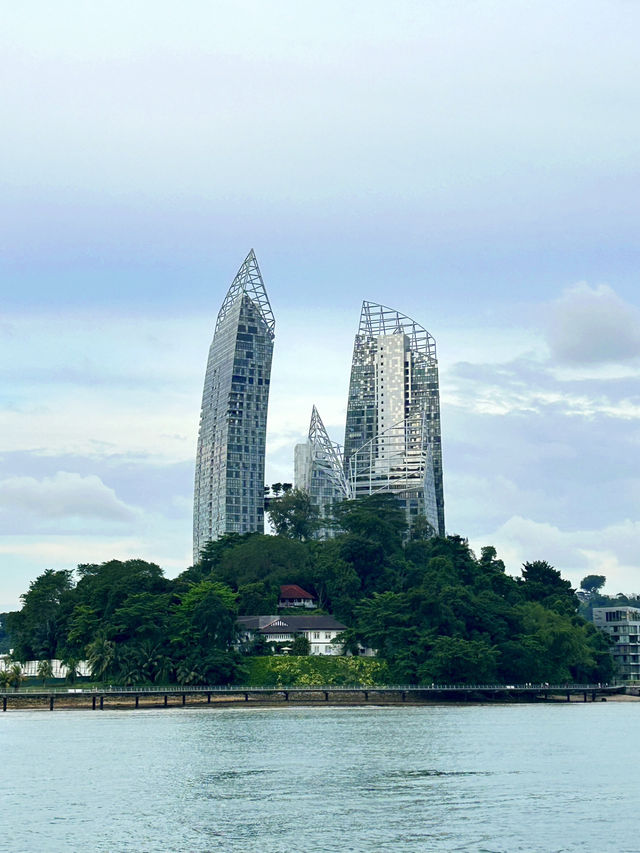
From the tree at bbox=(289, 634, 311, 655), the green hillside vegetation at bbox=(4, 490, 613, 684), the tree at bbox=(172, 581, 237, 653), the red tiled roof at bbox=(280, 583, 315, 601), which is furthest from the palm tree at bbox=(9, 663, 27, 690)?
the red tiled roof at bbox=(280, 583, 315, 601)

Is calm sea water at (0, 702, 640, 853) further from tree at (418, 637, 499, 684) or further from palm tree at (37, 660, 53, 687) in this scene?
palm tree at (37, 660, 53, 687)

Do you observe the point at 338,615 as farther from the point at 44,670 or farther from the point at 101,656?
the point at 44,670

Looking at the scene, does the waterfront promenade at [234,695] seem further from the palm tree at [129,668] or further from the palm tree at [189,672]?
the palm tree at [129,668]

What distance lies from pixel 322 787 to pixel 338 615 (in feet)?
371

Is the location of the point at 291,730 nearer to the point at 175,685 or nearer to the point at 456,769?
the point at 456,769

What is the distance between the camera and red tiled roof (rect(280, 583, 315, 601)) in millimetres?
185125

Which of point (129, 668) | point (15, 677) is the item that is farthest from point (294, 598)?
point (15, 677)

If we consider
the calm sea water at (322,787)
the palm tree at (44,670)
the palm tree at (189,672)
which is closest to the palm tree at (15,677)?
the palm tree at (44,670)

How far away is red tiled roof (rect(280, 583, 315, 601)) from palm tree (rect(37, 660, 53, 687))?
3740 cm

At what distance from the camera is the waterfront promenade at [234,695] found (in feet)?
487

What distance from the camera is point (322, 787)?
6650 cm

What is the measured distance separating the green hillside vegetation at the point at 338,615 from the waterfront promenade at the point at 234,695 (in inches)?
85.5

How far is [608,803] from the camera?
61781 millimetres

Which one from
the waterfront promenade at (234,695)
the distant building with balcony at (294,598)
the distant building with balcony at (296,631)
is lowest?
the waterfront promenade at (234,695)
